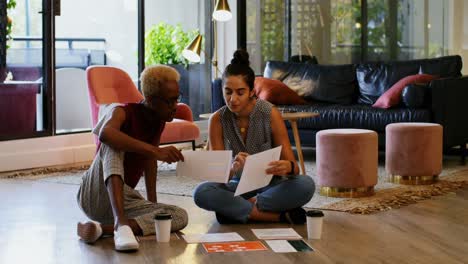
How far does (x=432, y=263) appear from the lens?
382 centimetres

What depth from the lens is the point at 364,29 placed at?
10.5 metres

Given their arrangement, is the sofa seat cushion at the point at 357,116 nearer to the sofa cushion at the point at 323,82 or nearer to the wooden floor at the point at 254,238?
the sofa cushion at the point at 323,82

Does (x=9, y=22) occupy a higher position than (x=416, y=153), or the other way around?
(x=9, y=22)

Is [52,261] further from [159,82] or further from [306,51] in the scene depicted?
[306,51]

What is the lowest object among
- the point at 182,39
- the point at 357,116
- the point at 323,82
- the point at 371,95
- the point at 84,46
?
the point at 357,116

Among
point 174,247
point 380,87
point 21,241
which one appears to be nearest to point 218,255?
point 174,247

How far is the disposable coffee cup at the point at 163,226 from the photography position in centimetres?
417

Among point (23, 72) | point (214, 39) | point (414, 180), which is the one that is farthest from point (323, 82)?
point (23, 72)

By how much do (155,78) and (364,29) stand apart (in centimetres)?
659

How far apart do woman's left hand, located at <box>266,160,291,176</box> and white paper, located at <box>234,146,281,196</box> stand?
2cm

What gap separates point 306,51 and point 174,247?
6.62 metres

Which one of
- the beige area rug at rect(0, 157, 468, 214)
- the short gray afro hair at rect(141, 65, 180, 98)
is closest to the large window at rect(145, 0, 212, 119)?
Answer: the beige area rug at rect(0, 157, 468, 214)

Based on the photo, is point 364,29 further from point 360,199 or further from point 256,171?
point 256,171

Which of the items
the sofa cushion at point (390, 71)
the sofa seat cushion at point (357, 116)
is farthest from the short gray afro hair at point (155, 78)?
the sofa cushion at point (390, 71)
